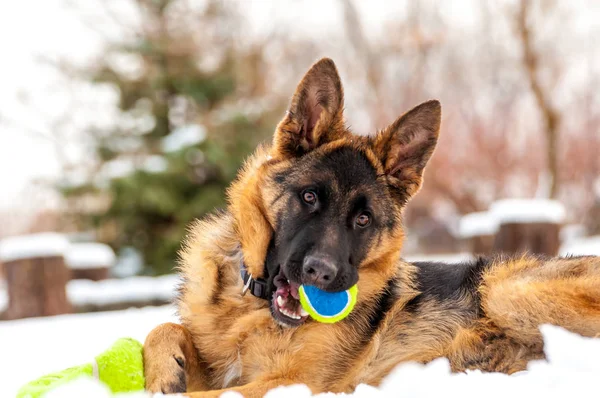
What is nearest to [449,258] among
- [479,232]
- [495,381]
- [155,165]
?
[479,232]

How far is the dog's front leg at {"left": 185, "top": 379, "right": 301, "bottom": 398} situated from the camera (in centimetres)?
285

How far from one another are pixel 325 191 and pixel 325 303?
68 cm

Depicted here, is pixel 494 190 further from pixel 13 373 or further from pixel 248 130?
pixel 13 373

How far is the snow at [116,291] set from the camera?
403 inches

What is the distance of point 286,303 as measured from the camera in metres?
3.33

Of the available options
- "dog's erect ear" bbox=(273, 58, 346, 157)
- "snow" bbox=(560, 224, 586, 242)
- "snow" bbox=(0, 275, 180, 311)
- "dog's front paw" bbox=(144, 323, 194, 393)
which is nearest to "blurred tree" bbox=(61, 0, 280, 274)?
"snow" bbox=(0, 275, 180, 311)

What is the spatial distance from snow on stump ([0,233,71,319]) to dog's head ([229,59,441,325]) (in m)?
5.93

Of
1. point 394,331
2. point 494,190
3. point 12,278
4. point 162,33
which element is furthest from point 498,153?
point 394,331

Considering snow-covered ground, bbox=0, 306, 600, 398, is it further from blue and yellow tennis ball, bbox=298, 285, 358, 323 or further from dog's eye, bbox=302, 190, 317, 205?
dog's eye, bbox=302, 190, 317, 205

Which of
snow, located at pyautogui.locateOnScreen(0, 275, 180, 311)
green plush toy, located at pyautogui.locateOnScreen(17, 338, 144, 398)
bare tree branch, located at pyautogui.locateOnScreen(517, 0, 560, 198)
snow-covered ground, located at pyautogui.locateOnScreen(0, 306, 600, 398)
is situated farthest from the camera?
bare tree branch, located at pyautogui.locateOnScreen(517, 0, 560, 198)

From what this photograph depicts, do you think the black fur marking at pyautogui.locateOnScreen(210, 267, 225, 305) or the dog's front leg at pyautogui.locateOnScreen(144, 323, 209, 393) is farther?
the black fur marking at pyautogui.locateOnScreen(210, 267, 225, 305)

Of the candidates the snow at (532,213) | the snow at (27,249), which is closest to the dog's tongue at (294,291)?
the snow at (27,249)

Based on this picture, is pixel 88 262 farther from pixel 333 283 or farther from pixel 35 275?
pixel 333 283

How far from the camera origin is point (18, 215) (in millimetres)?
25125
